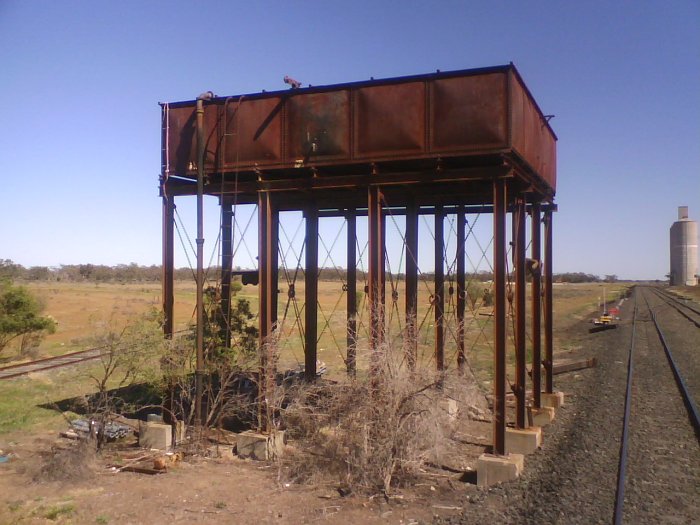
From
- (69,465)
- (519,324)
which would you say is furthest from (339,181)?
(69,465)

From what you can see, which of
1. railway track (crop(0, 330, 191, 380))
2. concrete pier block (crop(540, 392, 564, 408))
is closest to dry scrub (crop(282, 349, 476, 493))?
concrete pier block (crop(540, 392, 564, 408))

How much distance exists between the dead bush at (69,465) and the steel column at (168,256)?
288 cm

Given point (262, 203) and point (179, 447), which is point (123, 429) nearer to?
point (179, 447)

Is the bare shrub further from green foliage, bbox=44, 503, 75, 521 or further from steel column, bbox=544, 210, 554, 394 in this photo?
steel column, bbox=544, 210, 554, 394

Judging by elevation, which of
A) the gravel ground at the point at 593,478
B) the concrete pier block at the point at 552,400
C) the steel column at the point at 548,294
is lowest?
the gravel ground at the point at 593,478

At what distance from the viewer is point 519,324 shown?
37.5 feet

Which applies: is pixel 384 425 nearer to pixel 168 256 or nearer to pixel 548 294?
pixel 168 256

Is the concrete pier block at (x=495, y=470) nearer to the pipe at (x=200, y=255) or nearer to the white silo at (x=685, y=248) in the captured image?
the pipe at (x=200, y=255)

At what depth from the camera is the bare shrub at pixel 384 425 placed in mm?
8945

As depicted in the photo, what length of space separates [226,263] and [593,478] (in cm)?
869

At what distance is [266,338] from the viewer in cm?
1149

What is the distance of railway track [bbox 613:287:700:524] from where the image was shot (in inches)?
320

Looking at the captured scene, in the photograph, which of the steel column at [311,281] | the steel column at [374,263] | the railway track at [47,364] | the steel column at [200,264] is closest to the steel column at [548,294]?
the steel column at [374,263]

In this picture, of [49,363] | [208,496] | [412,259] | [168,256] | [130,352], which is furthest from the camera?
[49,363]
